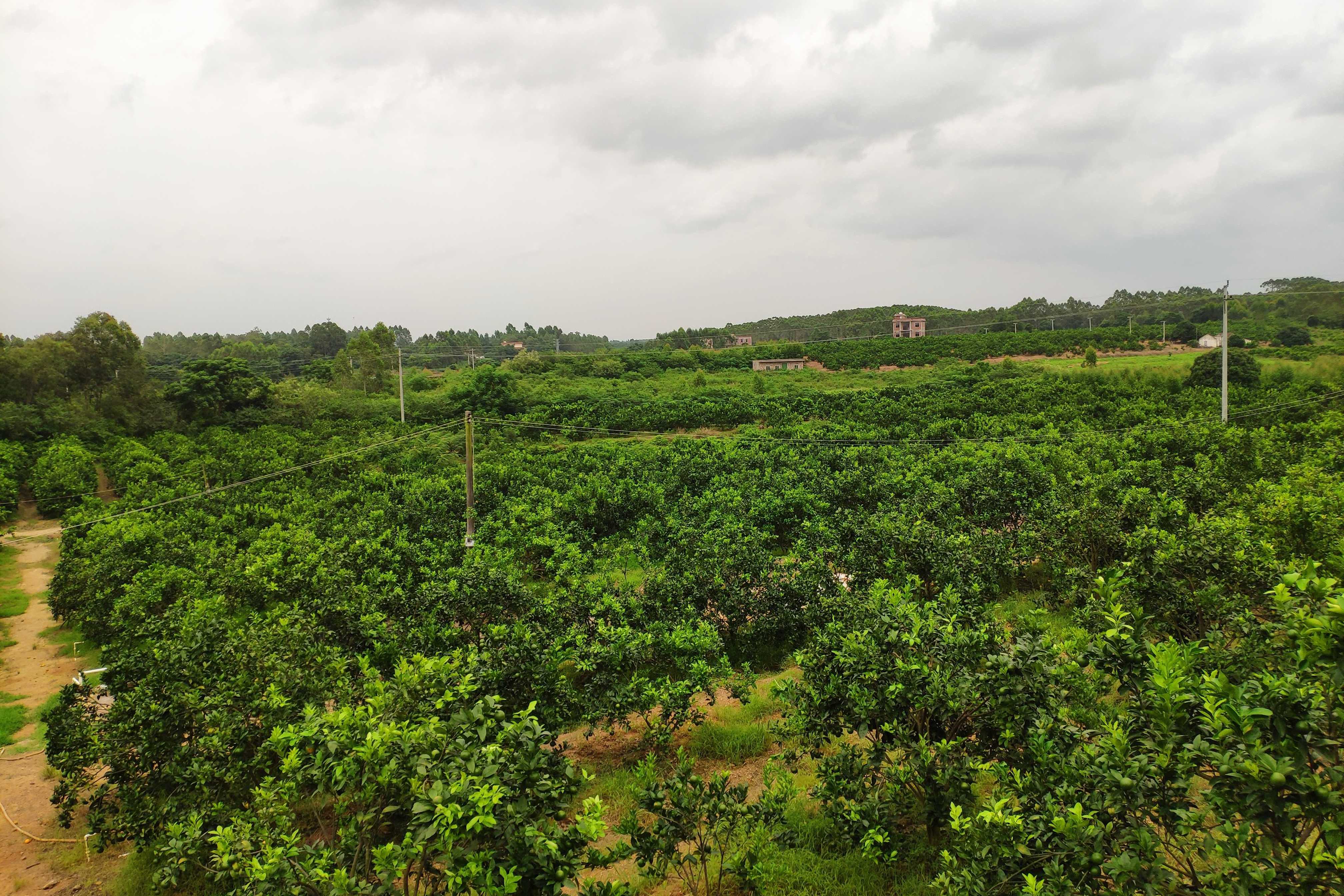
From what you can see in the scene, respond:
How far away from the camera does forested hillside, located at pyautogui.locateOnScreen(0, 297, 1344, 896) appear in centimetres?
445

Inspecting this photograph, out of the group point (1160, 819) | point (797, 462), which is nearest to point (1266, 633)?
point (1160, 819)

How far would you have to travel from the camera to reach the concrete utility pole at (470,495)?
16500 mm

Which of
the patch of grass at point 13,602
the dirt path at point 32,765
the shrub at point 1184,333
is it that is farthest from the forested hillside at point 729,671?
the shrub at point 1184,333

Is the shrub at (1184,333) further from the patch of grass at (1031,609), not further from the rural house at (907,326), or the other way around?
the patch of grass at (1031,609)

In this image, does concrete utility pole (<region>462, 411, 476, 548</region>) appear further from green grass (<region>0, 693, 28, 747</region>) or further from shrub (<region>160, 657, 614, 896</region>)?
shrub (<region>160, 657, 614, 896</region>)

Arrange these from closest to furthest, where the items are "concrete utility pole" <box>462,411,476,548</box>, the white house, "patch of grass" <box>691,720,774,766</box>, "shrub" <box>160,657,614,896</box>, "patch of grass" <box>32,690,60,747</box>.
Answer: "shrub" <box>160,657,614,896</box> < "patch of grass" <box>691,720,774,766</box> < "patch of grass" <box>32,690,60,747</box> < "concrete utility pole" <box>462,411,476,548</box> < the white house

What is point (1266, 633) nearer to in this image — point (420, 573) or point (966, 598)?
point (966, 598)

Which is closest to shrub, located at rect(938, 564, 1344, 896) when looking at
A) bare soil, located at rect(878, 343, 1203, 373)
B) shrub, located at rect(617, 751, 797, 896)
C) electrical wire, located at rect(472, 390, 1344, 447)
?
shrub, located at rect(617, 751, 797, 896)

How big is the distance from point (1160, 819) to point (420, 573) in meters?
14.2

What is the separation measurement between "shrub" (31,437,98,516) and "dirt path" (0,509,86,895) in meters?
5.13

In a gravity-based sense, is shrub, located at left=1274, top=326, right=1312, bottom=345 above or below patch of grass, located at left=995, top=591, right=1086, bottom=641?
above

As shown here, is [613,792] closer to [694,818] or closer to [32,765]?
[694,818]

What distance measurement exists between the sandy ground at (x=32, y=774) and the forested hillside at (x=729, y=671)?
1.94 feet

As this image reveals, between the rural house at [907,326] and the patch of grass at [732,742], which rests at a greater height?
the rural house at [907,326]
